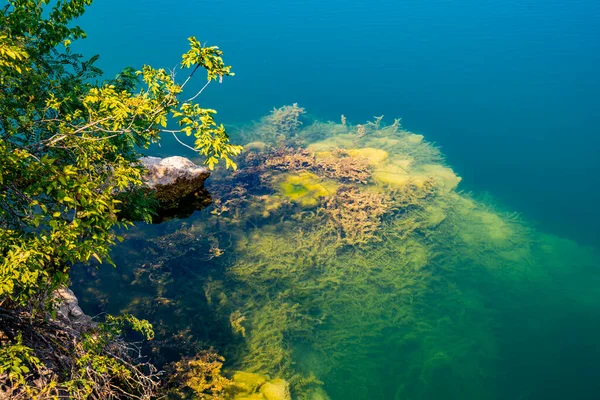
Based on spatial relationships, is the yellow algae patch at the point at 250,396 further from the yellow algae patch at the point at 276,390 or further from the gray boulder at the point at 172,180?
the gray boulder at the point at 172,180

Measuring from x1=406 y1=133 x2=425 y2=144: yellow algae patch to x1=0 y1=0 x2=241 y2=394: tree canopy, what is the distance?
41.0 ft

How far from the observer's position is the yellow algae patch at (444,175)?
13648mm

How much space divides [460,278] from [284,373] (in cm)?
509

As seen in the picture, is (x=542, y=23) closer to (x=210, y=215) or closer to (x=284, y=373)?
(x=210, y=215)

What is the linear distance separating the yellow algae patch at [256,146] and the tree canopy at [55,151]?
9502 millimetres

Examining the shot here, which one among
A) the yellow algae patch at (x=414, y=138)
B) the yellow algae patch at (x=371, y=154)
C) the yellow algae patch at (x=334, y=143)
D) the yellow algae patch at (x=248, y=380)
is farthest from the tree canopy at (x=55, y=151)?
the yellow algae patch at (x=414, y=138)

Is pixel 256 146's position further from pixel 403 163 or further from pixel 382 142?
pixel 403 163

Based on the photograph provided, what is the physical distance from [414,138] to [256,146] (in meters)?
6.02

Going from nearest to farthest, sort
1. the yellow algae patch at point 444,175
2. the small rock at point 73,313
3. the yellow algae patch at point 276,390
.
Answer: the small rock at point 73,313
the yellow algae patch at point 276,390
the yellow algae patch at point 444,175

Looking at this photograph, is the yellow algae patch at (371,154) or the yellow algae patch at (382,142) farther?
the yellow algae patch at (382,142)

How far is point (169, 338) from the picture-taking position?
26.9 feet

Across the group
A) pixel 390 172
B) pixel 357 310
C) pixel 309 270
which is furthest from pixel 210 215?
pixel 390 172

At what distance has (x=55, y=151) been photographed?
4.48m

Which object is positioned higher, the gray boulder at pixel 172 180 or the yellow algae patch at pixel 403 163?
the yellow algae patch at pixel 403 163
